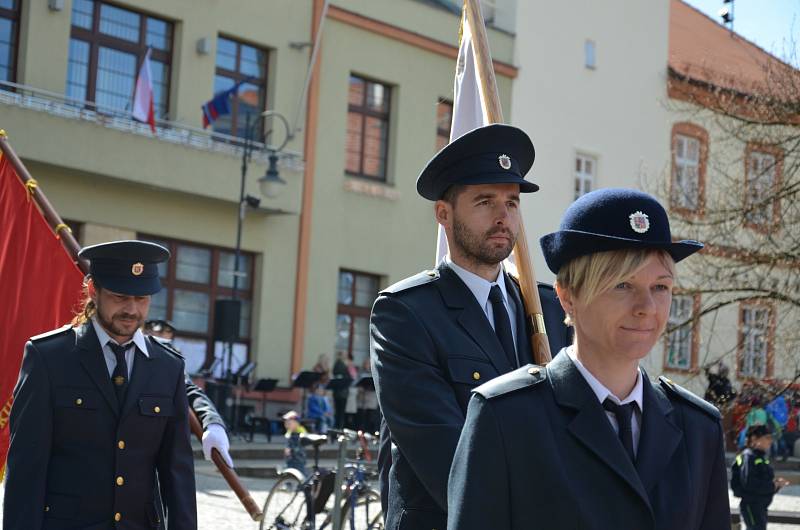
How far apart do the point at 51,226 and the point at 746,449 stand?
9425 mm

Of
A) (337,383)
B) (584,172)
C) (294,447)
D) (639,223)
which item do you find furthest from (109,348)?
(584,172)

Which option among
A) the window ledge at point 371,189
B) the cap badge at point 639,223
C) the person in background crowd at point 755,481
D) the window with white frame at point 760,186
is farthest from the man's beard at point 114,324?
the window ledge at point 371,189

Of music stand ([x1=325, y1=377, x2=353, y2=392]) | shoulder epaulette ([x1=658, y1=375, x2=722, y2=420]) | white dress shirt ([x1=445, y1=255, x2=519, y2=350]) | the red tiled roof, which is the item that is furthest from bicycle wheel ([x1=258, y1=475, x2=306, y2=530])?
the red tiled roof

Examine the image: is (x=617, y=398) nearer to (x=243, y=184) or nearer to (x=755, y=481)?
(x=755, y=481)

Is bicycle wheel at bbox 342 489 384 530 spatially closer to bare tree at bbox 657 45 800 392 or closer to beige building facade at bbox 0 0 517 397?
bare tree at bbox 657 45 800 392

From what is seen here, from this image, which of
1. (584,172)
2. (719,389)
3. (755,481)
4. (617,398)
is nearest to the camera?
(617,398)

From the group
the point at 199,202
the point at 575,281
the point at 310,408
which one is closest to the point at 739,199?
the point at 310,408

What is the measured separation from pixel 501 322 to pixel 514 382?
1632mm

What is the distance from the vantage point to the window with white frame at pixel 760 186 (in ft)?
59.3

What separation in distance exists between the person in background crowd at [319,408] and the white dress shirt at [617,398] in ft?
76.2

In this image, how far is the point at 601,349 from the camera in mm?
2785

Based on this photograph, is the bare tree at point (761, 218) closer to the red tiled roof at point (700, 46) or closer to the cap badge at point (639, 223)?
the cap badge at point (639, 223)

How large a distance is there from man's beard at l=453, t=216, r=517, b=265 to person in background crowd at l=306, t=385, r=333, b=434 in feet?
71.1

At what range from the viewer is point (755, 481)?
14.4m
